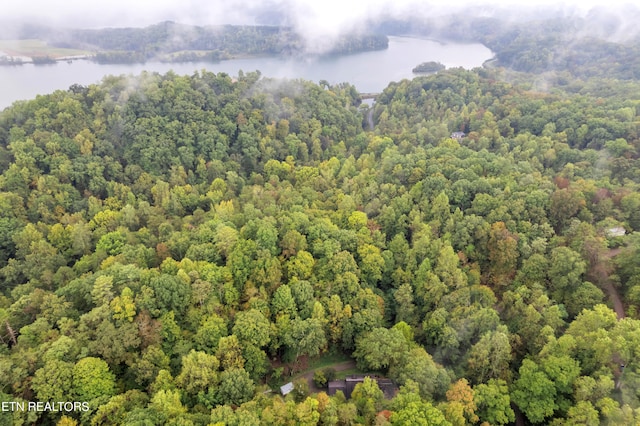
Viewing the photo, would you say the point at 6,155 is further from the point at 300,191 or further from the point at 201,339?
the point at 201,339

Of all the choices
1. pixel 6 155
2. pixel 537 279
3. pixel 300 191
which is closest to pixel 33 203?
pixel 6 155

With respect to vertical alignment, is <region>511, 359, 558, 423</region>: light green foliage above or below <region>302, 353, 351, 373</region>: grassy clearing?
above

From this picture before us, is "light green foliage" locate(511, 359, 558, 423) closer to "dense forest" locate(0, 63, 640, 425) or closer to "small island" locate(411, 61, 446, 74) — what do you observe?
"dense forest" locate(0, 63, 640, 425)

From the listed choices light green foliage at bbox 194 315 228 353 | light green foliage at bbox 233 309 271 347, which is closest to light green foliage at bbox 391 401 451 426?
light green foliage at bbox 233 309 271 347

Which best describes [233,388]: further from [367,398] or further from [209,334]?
[367,398]

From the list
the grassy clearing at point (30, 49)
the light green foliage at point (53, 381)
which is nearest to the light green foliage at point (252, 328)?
the light green foliage at point (53, 381)

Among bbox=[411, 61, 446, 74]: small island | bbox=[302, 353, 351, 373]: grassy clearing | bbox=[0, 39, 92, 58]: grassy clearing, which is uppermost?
bbox=[0, 39, 92, 58]: grassy clearing

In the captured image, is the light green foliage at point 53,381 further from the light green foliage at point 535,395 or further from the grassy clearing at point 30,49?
the grassy clearing at point 30,49
